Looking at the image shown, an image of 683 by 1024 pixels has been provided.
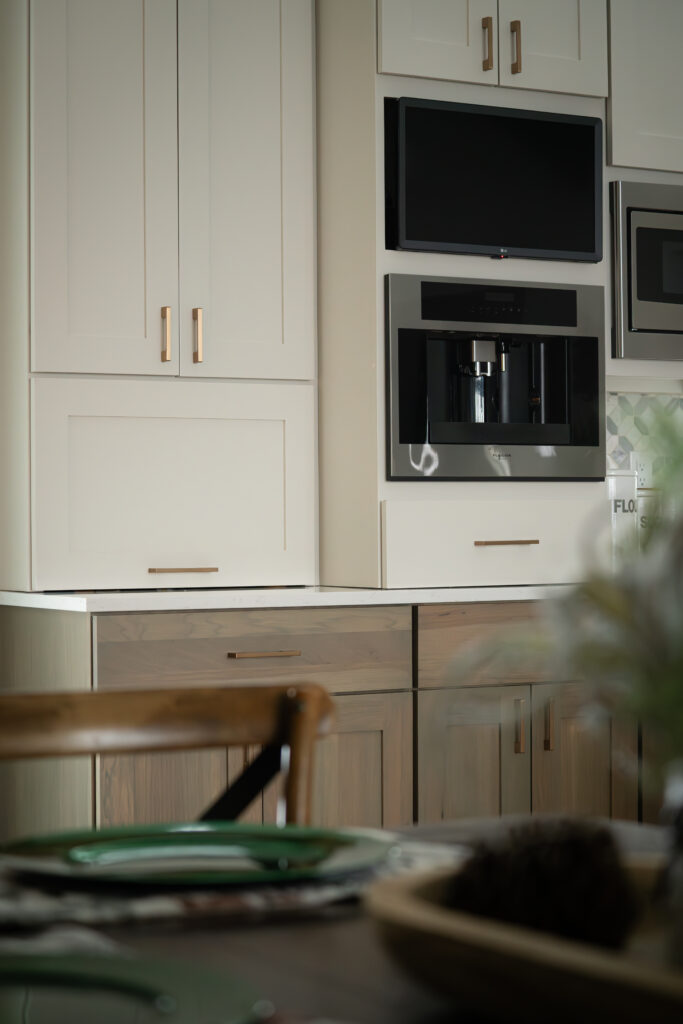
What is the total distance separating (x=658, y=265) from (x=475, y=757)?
1334 mm

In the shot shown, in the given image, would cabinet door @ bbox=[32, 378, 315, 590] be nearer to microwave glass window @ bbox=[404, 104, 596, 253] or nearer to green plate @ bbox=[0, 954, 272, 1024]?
microwave glass window @ bbox=[404, 104, 596, 253]

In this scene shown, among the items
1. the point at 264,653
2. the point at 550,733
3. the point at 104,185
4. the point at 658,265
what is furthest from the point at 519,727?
the point at 104,185

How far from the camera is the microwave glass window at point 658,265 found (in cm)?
320

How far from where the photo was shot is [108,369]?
2.86 m

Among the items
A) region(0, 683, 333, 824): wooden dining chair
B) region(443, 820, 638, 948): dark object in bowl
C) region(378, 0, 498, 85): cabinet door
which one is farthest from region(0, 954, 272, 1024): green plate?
region(378, 0, 498, 85): cabinet door

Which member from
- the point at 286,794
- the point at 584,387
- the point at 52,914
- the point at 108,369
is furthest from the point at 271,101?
the point at 52,914

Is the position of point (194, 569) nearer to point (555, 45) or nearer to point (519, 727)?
point (519, 727)

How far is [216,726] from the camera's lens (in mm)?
1319

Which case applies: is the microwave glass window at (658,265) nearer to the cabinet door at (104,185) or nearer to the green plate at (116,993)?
the cabinet door at (104,185)

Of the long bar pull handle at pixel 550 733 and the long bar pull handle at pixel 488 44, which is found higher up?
the long bar pull handle at pixel 488 44

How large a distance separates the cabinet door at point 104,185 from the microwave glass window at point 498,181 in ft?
1.88

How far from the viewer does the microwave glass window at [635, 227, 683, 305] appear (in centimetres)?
320

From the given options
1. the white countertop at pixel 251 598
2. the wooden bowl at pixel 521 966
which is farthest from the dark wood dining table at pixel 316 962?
the white countertop at pixel 251 598

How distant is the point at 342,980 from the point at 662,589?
267 mm
